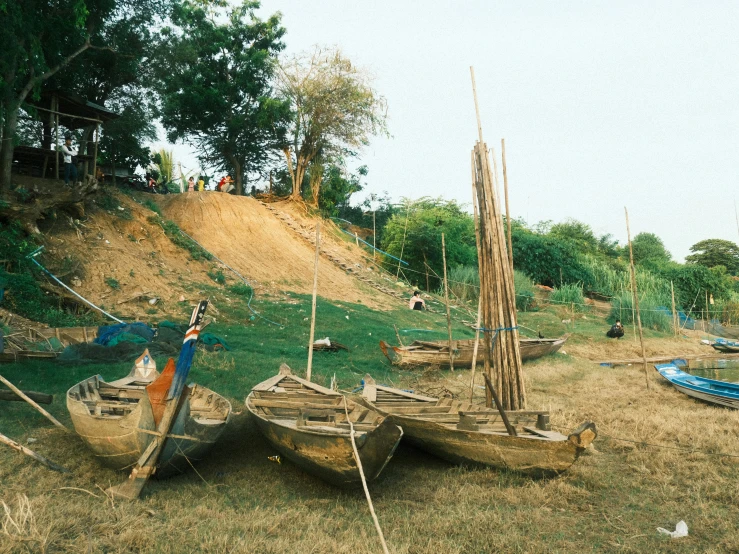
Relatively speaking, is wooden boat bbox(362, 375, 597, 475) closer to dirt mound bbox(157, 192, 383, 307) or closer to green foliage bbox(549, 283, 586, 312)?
dirt mound bbox(157, 192, 383, 307)

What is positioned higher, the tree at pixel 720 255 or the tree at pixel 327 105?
the tree at pixel 327 105

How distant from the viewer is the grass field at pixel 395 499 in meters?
4.38

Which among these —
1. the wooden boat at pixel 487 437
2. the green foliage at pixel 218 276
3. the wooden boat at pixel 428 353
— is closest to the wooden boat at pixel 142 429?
the wooden boat at pixel 487 437

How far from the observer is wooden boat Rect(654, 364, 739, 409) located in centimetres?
907

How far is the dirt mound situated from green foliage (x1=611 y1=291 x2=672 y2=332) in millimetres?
9080

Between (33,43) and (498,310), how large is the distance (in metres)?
11.5

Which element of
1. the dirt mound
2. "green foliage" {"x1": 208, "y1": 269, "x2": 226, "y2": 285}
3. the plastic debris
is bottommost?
the plastic debris

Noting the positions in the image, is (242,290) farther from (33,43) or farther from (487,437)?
(487,437)

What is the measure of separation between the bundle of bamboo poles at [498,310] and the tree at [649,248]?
3383cm

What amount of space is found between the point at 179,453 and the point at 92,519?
1.06m

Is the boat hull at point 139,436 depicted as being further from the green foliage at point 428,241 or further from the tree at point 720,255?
the tree at point 720,255

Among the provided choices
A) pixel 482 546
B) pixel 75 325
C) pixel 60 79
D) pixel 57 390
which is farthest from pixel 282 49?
pixel 482 546

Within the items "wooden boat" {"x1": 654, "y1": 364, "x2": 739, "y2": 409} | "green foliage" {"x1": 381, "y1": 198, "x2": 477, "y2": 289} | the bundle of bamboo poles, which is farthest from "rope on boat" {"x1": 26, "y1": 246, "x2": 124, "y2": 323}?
"green foliage" {"x1": 381, "y1": 198, "x2": 477, "y2": 289}

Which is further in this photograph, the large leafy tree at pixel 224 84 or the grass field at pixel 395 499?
the large leafy tree at pixel 224 84
